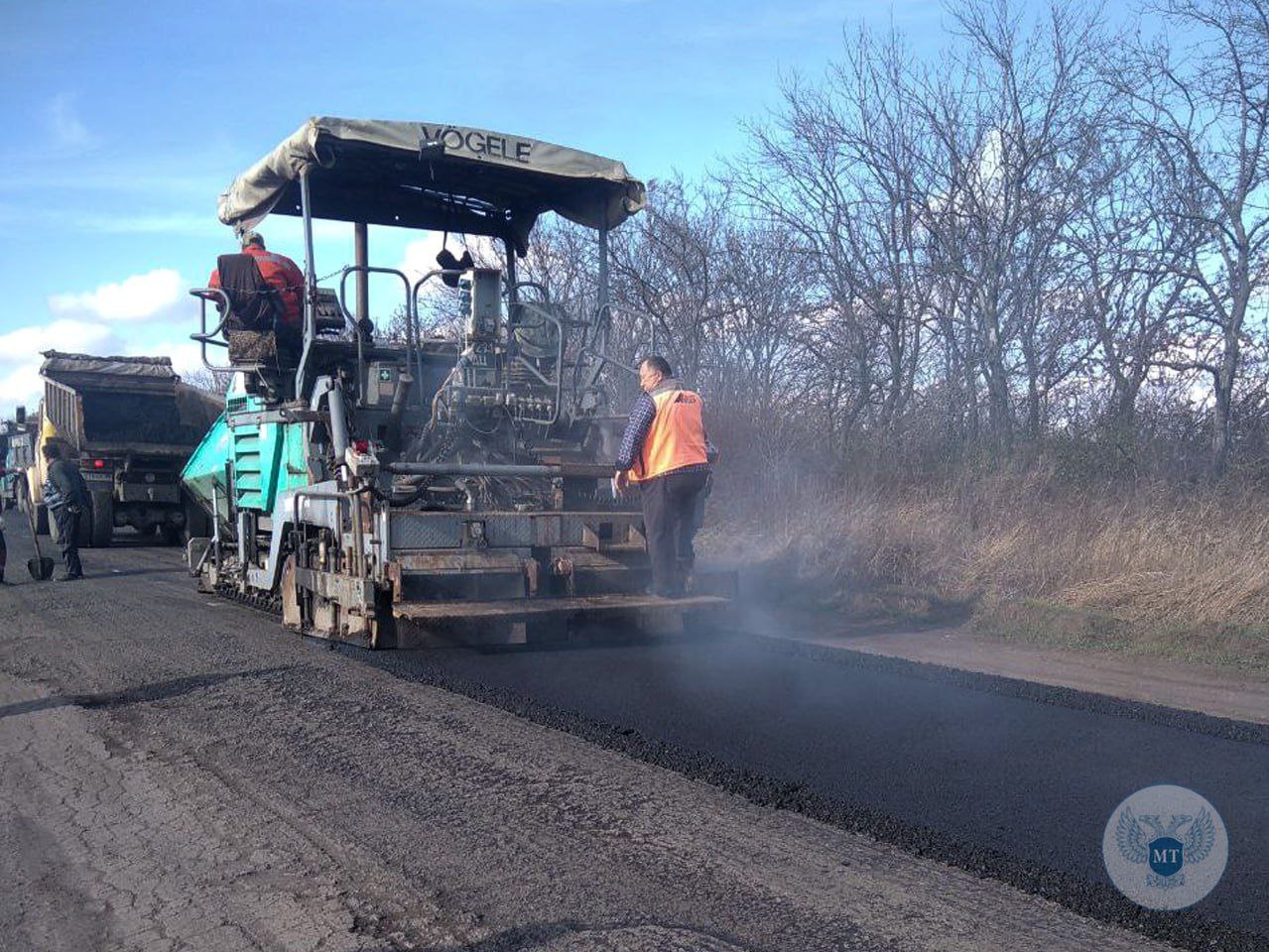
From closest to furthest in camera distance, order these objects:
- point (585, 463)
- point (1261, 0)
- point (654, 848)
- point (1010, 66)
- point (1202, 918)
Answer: point (1202, 918), point (654, 848), point (585, 463), point (1261, 0), point (1010, 66)

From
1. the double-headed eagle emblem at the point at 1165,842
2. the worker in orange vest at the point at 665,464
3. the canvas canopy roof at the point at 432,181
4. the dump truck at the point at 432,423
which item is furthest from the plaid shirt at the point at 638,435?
the double-headed eagle emblem at the point at 1165,842

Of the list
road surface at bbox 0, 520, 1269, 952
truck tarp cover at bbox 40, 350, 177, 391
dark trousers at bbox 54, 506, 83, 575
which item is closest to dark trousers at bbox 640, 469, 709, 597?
road surface at bbox 0, 520, 1269, 952

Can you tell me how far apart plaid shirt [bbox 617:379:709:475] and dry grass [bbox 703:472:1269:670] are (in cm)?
320

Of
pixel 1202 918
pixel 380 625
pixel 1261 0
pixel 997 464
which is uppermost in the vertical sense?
pixel 1261 0

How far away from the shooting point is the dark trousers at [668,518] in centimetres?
751

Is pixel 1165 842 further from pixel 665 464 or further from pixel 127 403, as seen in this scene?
pixel 127 403

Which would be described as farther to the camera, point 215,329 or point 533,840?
point 215,329

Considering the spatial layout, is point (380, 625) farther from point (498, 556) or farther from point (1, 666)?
point (1, 666)

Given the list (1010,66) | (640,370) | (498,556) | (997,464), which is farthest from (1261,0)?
(498,556)

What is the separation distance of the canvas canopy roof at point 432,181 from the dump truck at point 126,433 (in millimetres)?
8950

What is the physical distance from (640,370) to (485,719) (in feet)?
9.51

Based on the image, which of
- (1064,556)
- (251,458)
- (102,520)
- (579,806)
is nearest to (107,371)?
(102,520)

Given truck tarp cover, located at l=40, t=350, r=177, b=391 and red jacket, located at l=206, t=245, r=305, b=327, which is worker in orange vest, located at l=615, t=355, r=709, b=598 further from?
truck tarp cover, located at l=40, t=350, r=177, b=391

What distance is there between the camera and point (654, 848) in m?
3.95
